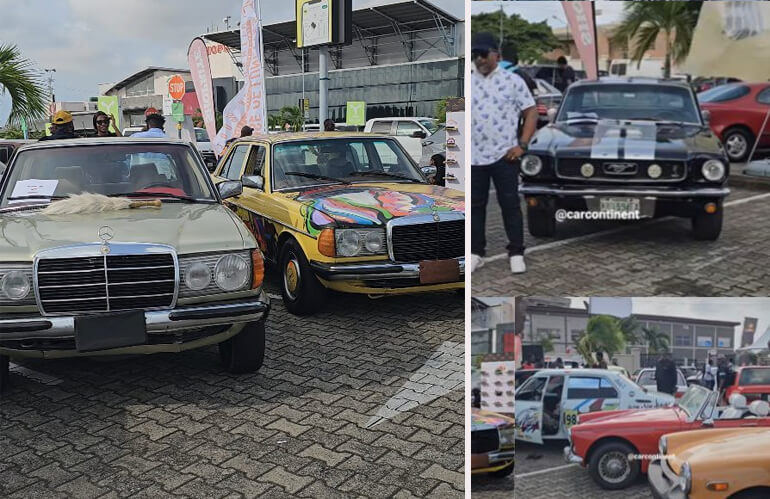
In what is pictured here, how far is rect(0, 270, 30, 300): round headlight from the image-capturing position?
404cm

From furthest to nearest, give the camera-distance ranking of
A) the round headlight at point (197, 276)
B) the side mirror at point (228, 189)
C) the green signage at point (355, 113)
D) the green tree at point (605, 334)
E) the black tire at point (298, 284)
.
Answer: the green signage at point (355, 113) → the black tire at point (298, 284) → the side mirror at point (228, 189) → the round headlight at point (197, 276) → the green tree at point (605, 334)

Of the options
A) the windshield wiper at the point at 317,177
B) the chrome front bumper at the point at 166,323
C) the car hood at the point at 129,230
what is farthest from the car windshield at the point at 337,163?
the chrome front bumper at the point at 166,323

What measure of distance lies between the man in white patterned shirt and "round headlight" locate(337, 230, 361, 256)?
130 inches

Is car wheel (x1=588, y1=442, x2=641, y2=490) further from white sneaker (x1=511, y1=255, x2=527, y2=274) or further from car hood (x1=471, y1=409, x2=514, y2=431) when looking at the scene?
white sneaker (x1=511, y1=255, x2=527, y2=274)

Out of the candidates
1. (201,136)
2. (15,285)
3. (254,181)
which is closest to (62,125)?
(254,181)

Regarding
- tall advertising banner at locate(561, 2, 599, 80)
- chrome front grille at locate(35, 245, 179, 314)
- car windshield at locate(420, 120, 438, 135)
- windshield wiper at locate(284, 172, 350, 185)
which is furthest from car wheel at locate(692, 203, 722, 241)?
car windshield at locate(420, 120, 438, 135)

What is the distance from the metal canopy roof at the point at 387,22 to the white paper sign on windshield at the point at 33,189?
27.5m

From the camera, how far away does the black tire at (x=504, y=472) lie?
3.11m

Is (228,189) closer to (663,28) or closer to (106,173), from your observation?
(106,173)

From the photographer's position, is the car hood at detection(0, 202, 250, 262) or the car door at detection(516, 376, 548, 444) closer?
the car door at detection(516, 376, 548, 444)

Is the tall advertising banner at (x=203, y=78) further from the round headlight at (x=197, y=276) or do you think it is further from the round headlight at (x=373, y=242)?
the round headlight at (x=197, y=276)

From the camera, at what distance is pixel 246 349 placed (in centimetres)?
480

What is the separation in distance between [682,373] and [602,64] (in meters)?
1.23

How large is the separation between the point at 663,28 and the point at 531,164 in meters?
0.64
